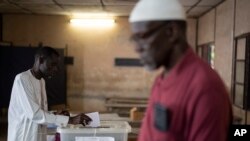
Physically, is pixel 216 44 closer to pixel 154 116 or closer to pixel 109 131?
pixel 109 131

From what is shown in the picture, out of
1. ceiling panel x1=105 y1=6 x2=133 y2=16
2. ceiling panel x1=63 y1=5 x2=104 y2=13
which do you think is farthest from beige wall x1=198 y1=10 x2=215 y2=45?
ceiling panel x1=63 y1=5 x2=104 y2=13

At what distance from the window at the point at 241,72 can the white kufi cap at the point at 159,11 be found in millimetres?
3295

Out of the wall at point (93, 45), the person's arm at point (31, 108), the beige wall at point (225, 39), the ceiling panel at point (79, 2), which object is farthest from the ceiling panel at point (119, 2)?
the person's arm at point (31, 108)

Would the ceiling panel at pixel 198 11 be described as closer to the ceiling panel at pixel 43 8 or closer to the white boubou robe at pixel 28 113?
the ceiling panel at pixel 43 8

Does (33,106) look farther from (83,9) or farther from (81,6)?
(83,9)

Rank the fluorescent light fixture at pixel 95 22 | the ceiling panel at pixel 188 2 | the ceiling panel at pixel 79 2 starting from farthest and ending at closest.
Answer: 1. the fluorescent light fixture at pixel 95 22
2. the ceiling panel at pixel 79 2
3. the ceiling panel at pixel 188 2

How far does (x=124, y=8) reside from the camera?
6.07 metres

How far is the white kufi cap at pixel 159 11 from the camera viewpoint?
34.9 inches

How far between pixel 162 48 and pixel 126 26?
6389 millimetres

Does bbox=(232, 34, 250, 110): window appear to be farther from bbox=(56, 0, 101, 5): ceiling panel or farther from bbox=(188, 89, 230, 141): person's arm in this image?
bbox=(188, 89, 230, 141): person's arm

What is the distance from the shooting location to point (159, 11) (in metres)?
0.89

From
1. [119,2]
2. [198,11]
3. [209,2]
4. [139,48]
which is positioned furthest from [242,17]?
[139,48]

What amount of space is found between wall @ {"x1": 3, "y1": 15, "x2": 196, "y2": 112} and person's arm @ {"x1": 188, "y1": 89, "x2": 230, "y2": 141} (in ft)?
20.9

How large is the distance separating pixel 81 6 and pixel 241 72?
3095 mm
